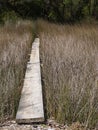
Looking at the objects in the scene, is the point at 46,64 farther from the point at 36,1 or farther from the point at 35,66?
the point at 36,1

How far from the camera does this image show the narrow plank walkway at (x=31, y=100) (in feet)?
8.04

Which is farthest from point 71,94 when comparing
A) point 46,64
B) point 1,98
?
point 46,64

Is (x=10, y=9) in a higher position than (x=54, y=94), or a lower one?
lower

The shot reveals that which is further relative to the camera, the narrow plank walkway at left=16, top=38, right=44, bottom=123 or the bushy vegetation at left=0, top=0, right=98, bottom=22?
the bushy vegetation at left=0, top=0, right=98, bottom=22

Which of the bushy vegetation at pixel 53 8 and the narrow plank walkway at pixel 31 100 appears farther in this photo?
the bushy vegetation at pixel 53 8

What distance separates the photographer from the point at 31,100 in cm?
282

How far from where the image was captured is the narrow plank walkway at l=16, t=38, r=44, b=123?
2.45 metres

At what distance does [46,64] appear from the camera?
3859 mm

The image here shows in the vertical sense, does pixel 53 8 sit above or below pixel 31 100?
below

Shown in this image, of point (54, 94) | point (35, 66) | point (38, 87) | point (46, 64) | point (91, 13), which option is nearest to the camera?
point (54, 94)

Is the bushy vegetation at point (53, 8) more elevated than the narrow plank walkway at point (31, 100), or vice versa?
the narrow plank walkway at point (31, 100)

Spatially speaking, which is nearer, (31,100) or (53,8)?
(31,100)

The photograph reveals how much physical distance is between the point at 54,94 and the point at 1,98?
19.7 inches

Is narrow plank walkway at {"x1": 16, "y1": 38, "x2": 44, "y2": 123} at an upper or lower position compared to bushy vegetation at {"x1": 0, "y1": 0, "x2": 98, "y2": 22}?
upper
